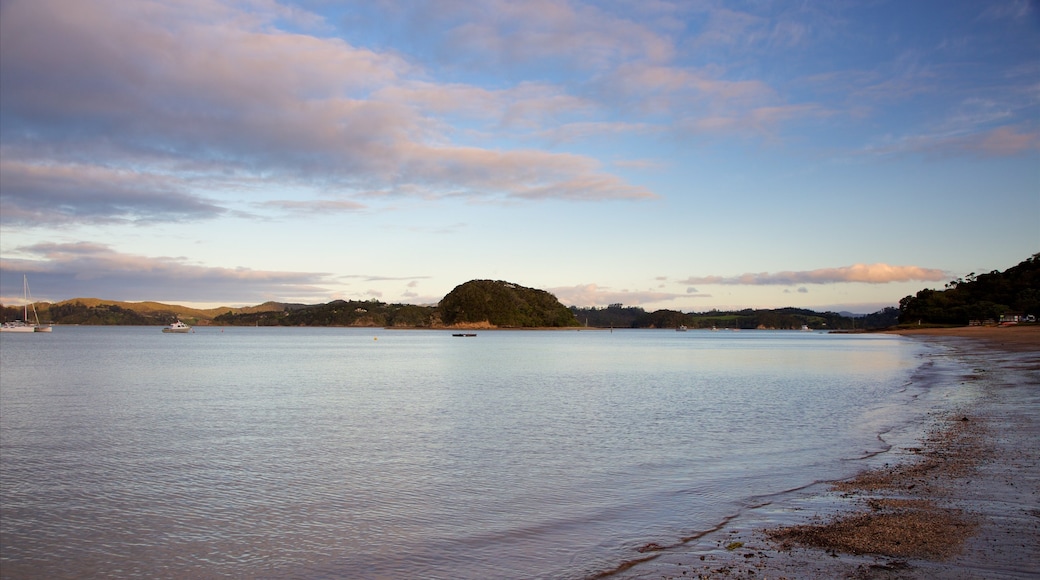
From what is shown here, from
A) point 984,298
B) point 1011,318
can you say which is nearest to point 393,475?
point 1011,318

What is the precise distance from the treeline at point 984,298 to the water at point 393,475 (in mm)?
135973

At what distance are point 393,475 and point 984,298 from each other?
174442mm

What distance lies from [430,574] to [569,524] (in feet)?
9.04

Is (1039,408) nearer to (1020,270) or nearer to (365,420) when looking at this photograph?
(365,420)

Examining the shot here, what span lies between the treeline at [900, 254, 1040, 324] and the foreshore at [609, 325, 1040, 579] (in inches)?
5701

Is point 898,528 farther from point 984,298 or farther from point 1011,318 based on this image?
point 984,298

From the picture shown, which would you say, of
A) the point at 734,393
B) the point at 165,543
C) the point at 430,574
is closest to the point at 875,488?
Result: the point at 430,574

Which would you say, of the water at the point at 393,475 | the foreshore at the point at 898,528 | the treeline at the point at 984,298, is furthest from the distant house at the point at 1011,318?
the foreshore at the point at 898,528

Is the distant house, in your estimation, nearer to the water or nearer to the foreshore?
the water

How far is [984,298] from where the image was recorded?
152m

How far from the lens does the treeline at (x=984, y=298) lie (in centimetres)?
13625

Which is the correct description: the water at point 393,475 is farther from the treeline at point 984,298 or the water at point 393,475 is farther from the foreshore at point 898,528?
the treeline at point 984,298

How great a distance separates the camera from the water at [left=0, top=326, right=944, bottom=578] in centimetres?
883

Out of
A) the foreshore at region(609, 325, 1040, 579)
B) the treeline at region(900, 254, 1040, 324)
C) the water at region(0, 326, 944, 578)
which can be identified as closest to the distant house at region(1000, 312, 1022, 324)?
the treeline at region(900, 254, 1040, 324)
